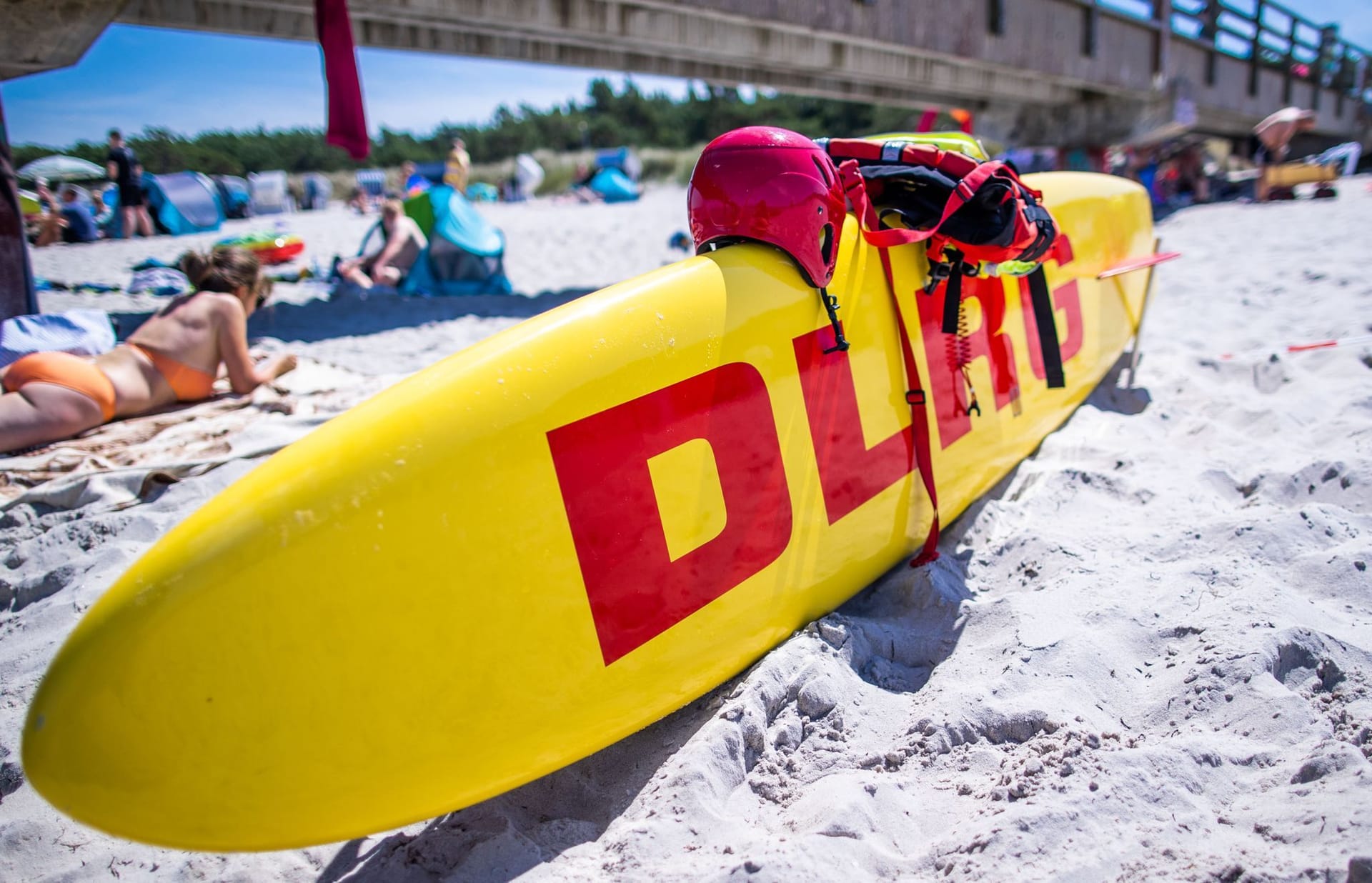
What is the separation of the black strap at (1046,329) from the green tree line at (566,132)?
33.0 metres

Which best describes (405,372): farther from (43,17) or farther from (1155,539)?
(1155,539)

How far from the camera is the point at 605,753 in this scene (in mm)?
1563

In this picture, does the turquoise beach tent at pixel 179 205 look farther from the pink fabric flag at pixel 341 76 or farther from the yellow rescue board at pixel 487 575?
the yellow rescue board at pixel 487 575

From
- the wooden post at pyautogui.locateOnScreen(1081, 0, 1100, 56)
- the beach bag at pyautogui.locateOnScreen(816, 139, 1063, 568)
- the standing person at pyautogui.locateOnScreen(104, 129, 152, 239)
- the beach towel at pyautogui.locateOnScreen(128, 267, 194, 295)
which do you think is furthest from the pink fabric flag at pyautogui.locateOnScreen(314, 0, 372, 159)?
the wooden post at pyautogui.locateOnScreen(1081, 0, 1100, 56)

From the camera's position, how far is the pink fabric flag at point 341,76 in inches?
182

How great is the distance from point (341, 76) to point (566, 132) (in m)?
46.0

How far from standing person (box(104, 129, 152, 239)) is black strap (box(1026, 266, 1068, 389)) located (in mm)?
12484

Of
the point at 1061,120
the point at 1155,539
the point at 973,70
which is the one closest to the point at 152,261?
the point at 1155,539

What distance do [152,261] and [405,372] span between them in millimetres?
5672

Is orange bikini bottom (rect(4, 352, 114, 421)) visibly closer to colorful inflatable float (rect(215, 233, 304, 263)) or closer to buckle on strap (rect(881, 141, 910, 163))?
buckle on strap (rect(881, 141, 910, 163))

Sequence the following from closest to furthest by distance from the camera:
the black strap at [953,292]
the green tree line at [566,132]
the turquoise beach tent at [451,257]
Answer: the black strap at [953,292] < the turquoise beach tent at [451,257] < the green tree line at [566,132]

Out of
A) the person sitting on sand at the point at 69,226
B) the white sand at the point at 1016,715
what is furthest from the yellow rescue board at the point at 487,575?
the person sitting on sand at the point at 69,226

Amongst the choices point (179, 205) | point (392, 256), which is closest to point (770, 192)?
point (392, 256)

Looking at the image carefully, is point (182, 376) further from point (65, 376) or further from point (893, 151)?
point (893, 151)
